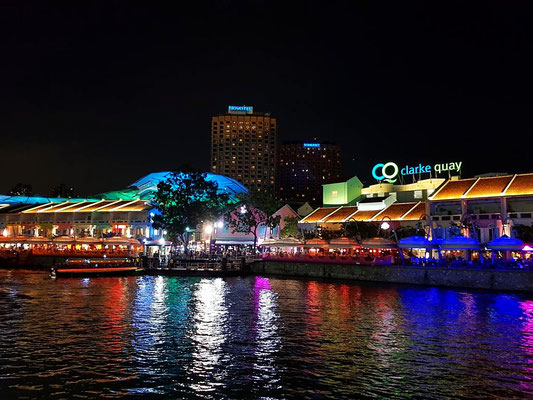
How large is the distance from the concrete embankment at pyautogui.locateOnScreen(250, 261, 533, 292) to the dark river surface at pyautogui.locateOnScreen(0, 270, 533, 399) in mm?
4419

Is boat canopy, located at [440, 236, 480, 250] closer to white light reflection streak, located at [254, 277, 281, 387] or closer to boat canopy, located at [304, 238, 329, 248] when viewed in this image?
boat canopy, located at [304, 238, 329, 248]

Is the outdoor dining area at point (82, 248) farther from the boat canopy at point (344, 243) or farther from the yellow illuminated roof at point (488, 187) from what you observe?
the yellow illuminated roof at point (488, 187)

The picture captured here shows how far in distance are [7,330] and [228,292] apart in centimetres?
2155

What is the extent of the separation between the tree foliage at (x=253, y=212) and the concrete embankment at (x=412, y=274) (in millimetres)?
13977

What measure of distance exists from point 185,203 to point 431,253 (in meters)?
36.4

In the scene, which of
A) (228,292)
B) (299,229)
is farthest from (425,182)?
(228,292)

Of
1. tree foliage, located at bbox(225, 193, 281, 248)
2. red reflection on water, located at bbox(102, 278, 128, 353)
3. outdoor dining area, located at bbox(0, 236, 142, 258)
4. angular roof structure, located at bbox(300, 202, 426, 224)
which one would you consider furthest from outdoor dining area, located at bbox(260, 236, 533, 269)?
red reflection on water, located at bbox(102, 278, 128, 353)

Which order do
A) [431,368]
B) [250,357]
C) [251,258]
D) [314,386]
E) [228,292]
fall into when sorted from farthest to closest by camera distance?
[251,258] → [228,292] → [250,357] → [431,368] → [314,386]

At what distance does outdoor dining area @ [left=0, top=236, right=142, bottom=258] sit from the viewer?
76.1m

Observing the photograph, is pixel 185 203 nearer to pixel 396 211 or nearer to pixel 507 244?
pixel 396 211

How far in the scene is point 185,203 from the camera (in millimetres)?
73688

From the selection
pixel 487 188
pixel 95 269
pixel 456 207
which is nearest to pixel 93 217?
pixel 95 269

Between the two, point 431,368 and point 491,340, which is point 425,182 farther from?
point 431,368

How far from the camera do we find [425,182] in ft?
261
